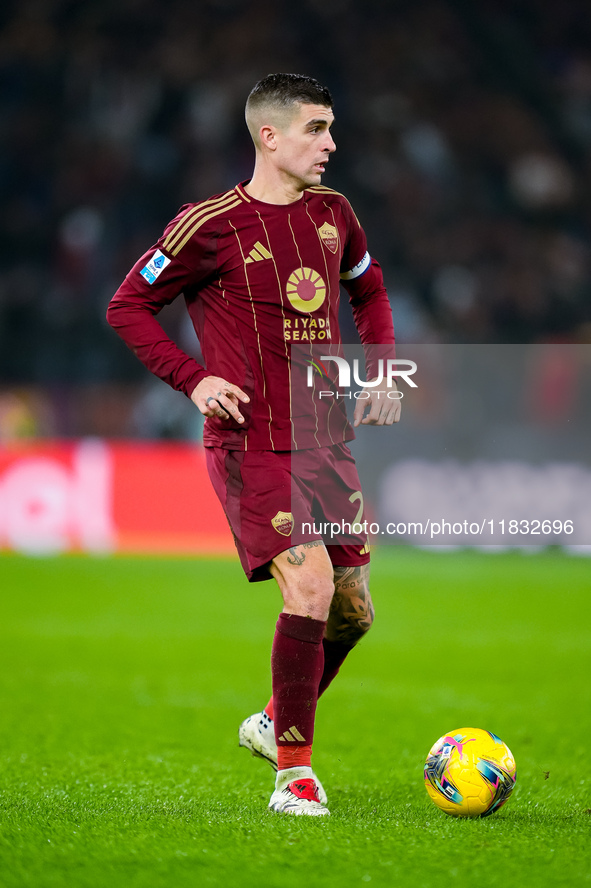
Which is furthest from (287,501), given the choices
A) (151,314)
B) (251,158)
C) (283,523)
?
(251,158)

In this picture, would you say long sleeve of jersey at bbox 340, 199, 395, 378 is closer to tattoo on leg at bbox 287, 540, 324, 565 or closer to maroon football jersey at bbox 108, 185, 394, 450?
maroon football jersey at bbox 108, 185, 394, 450

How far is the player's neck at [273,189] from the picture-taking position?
126 inches

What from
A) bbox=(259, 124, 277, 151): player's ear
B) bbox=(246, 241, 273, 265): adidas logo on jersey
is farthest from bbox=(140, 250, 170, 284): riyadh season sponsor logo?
bbox=(259, 124, 277, 151): player's ear

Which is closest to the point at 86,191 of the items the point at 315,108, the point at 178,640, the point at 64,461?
the point at 64,461

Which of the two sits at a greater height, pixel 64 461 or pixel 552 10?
pixel 552 10

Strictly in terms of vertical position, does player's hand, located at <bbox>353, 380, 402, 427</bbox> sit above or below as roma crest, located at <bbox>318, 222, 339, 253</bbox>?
below

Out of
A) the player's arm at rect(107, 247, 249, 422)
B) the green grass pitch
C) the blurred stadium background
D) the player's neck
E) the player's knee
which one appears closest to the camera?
the green grass pitch

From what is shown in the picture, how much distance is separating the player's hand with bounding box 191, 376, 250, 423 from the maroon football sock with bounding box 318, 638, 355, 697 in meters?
0.86

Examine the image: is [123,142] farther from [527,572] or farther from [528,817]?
[528,817]

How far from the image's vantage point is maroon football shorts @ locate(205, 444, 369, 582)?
3.00m

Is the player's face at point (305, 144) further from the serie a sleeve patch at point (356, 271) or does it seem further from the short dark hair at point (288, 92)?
the serie a sleeve patch at point (356, 271)

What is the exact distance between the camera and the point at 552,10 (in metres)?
16.5

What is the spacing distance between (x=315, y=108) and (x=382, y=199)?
38.9ft

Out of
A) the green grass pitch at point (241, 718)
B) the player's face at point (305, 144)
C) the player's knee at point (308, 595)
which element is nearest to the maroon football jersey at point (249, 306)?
the player's face at point (305, 144)
